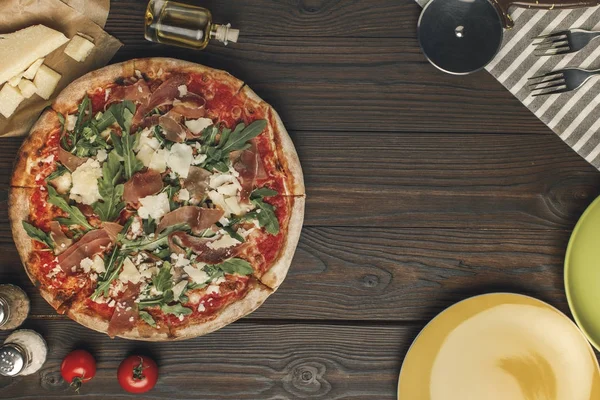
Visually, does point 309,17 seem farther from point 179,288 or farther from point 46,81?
point 179,288

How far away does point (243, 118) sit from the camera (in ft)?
5.25

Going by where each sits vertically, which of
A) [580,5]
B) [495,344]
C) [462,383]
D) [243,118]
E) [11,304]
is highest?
[580,5]

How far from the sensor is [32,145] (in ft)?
5.20


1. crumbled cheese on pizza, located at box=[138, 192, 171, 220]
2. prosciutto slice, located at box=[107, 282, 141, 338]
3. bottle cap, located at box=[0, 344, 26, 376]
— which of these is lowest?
bottle cap, located at box=[0, 344, 26, 376]

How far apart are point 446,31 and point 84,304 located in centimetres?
133

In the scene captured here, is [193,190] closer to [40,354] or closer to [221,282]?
[221,282]

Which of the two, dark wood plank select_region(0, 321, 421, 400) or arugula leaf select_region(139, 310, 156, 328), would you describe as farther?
dark wood plank select_region(0, 321, 421, 400)

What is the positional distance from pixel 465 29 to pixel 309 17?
18.4 inches

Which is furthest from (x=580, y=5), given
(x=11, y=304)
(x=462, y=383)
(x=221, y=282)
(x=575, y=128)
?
(x=11, y=304)

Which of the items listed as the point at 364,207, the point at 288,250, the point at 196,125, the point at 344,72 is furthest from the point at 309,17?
the point at 288,250

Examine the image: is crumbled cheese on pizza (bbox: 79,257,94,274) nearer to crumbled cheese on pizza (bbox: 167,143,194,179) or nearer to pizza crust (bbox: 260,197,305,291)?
crumbled cheese on pizza (bbox: 167,143,194,179)

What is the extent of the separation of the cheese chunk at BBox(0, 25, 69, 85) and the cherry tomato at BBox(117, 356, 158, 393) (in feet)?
2.98

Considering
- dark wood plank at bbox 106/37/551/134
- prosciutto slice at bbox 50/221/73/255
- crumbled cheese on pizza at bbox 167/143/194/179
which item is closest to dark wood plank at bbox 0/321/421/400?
prosciutto slice at bbox 50/221/73/255

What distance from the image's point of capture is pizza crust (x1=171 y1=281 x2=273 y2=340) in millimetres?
1610
